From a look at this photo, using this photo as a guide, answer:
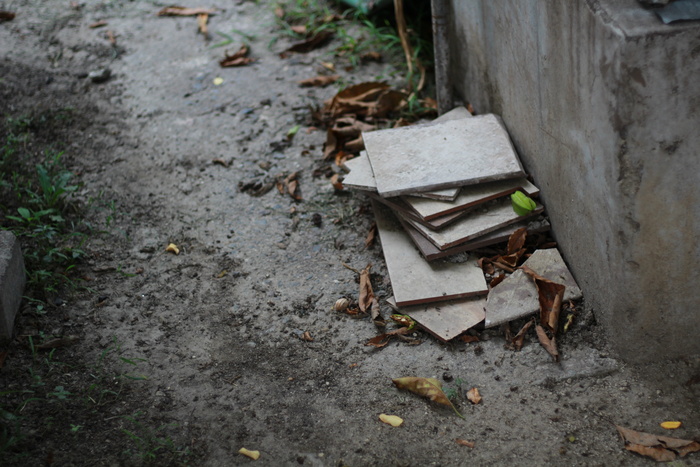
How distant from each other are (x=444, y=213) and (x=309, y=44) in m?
2.93

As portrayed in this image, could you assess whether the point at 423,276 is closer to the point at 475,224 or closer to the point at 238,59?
the point at 475,224

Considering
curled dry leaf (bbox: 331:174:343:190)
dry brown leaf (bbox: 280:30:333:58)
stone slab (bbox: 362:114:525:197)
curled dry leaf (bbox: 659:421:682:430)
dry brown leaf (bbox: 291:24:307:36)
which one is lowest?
curled dry leaf (bbox: 659:421:682:430)

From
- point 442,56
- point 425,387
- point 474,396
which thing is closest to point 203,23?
point 442,56

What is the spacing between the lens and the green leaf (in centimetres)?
334

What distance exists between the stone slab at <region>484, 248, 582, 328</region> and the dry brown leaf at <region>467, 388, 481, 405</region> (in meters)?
0.35

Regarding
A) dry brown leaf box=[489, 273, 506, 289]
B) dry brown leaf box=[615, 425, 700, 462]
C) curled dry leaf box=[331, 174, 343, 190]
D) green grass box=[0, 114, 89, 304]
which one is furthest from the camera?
curled dry leaf box=[331, 174, 343, 190]

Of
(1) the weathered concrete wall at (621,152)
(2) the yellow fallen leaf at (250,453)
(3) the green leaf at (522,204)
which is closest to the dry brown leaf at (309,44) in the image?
(1) the weathered concrete wall at (621,152)

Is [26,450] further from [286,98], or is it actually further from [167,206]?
[286,98]

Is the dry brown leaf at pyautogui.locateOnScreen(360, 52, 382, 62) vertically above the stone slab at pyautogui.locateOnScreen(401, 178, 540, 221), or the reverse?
the stone slab at pyautogui.locateOnScreen(401, 178, 540, 221)

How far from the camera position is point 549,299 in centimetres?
313

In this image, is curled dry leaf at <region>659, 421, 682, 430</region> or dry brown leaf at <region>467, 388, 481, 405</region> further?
dry brown leaf at <region>467, 388, 481, 405</region>

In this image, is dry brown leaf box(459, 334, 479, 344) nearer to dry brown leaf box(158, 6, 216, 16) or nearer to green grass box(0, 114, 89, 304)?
green grass box(0, 114, 89, 304)

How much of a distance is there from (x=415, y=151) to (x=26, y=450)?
2.38 m

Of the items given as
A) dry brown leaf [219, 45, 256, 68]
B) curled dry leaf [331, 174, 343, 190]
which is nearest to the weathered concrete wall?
curled dry leaf [331, 174, 343, 190]
